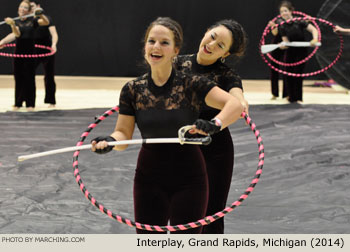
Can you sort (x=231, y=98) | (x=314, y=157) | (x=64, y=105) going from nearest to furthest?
1. (x=231, y=98)
2. (x=314, y=157)
3. (x=64, y=105)

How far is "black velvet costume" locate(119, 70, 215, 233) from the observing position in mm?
2552

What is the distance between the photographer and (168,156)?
255 centimetres

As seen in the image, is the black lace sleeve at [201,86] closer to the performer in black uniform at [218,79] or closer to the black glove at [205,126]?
the black glove at [205,126]

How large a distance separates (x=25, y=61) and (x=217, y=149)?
635 centimetres

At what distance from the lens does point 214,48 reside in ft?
10.2

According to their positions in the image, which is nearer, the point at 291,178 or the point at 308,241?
the point at 308,241

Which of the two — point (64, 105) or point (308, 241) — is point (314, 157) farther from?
point (64, 105)

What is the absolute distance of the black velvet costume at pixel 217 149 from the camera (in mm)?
3100

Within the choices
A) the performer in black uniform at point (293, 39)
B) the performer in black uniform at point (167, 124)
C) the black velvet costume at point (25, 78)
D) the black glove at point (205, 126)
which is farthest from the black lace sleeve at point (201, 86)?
the performer in black uniform at point (293, 39)

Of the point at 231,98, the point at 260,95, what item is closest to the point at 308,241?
the point at 231,98

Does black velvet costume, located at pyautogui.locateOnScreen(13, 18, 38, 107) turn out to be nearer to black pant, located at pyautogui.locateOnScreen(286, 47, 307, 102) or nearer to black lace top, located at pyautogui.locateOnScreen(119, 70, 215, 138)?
black pant, located at pyautogui.locateOnScreen(286, 47, 307, 102)

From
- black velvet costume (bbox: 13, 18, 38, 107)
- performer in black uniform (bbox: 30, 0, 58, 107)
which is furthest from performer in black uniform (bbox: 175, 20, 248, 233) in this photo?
performer in black uniform (bbox: 30, 0, 58, 107)

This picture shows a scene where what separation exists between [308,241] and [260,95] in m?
8.19

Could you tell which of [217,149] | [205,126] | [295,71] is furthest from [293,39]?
[205,126]
